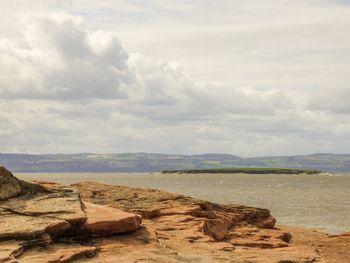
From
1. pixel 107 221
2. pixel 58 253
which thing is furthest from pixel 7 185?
pixel 58 253

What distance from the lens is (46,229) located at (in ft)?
65.2

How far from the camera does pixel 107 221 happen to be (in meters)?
21.9

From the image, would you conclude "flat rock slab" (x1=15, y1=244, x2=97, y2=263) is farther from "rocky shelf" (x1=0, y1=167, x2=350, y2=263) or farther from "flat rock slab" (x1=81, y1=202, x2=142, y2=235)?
"flat rock slab" (x1=81, y1=202, x2=142, y2=235)

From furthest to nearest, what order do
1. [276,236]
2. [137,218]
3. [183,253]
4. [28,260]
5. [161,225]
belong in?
[276,236]
[161,225]
[137,218]
[183,253]
[28,260]

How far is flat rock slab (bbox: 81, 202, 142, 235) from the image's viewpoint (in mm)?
21438

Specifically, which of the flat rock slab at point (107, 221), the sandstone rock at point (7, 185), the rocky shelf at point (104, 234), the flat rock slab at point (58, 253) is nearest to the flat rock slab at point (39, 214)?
the rocky shelf at point (104, 234)

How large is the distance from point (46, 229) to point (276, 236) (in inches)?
601

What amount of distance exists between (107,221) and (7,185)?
4.01 m

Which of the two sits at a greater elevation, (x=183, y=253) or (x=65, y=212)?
(x=65, y=212)

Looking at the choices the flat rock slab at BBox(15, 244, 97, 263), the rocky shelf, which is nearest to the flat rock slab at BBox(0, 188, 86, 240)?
the rocky shelf

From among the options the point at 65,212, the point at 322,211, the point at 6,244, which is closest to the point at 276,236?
the point at 65,212

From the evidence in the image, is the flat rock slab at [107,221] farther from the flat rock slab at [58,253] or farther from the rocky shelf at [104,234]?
the flat rock slab at [58,253]

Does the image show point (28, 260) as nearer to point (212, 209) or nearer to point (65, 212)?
point (65, 212)

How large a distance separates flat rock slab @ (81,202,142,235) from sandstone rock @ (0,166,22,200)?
2.76 m
